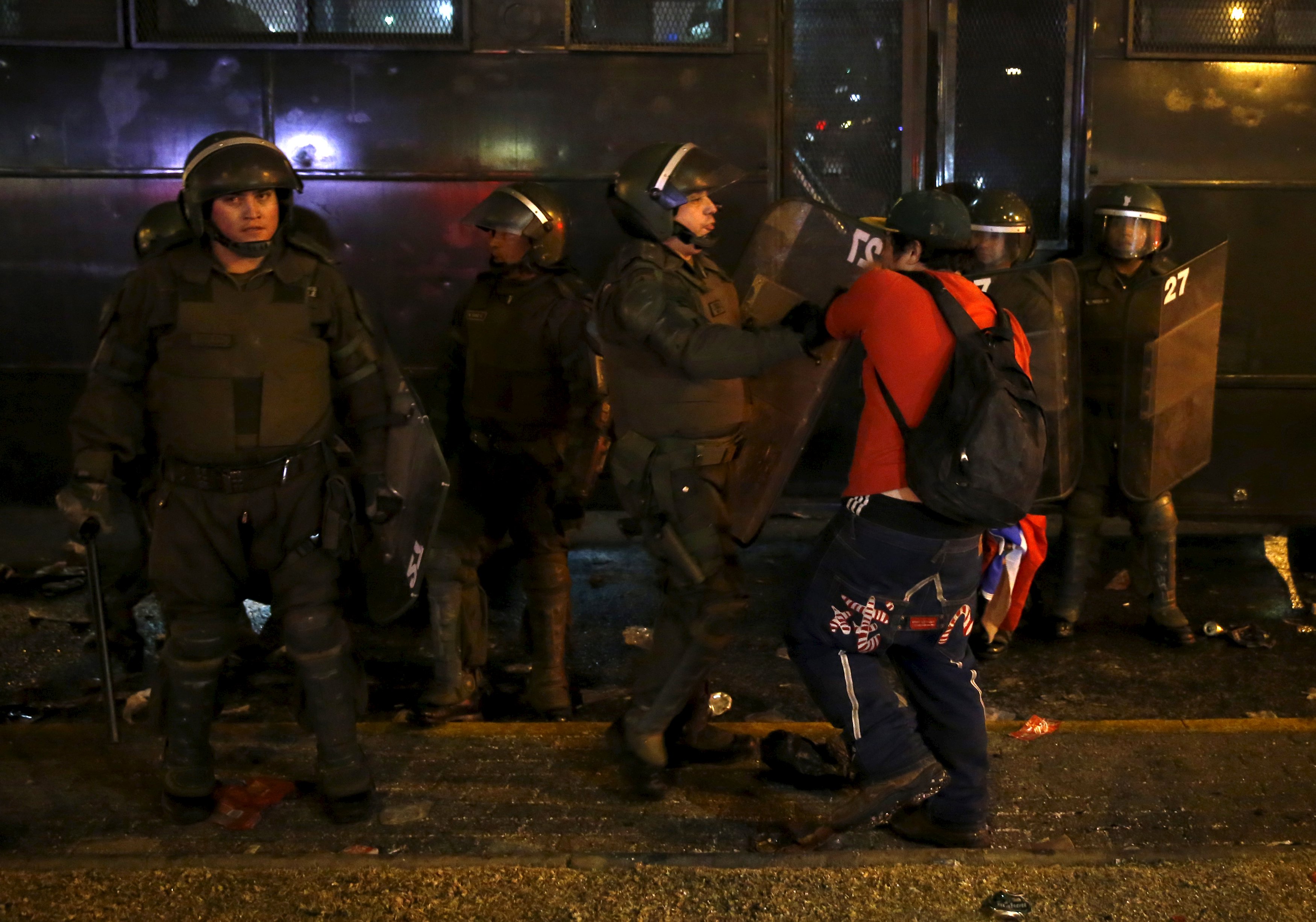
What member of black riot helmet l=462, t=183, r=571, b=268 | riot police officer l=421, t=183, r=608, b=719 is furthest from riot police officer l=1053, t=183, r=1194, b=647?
black riot helmet l=462, t=183, r=571, b=268

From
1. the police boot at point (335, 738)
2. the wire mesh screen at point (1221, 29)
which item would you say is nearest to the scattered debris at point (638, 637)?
the police boot at point (335, 738)

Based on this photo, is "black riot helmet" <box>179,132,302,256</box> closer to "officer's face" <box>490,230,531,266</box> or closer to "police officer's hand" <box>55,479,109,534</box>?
"police officer's hand" <box>55,479,109,534</box>

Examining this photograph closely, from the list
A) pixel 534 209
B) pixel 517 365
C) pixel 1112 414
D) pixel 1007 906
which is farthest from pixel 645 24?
pixel 1007 906

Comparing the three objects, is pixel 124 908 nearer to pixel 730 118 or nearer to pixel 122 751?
pixel 122 751

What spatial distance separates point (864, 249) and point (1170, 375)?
2.19m

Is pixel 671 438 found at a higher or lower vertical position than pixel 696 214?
lower

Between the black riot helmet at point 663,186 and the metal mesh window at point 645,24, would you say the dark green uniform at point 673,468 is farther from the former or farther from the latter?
the metal mesh window at point 645,24

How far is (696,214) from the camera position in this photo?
13.3ft

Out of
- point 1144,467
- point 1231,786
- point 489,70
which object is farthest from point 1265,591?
point 489,70

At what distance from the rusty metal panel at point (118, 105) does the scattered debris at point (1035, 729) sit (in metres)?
4.65

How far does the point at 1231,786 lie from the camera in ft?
13.4

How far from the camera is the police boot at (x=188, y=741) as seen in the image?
12.6 feet

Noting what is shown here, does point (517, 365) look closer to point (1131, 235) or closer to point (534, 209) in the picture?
point (534, 209)

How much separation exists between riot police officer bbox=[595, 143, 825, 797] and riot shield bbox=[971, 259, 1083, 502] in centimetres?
156
